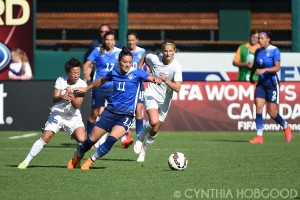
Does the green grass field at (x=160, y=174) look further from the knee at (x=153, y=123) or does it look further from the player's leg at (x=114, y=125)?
the knee at (x=153, y=123)

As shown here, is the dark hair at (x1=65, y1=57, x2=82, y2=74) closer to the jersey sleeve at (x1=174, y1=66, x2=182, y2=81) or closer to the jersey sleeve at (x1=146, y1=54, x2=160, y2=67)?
the jersey sleeve at (x1=174, y1=66, x2=182, y2=81)

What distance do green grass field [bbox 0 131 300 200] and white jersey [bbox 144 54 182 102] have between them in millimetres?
1009

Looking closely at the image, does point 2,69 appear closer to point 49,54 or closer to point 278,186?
point 49,54

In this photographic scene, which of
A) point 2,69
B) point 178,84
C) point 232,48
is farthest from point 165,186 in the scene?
point 232,48

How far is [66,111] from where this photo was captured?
1376cm

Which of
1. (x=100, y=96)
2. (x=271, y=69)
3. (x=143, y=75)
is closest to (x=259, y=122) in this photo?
(x=271, y=69)

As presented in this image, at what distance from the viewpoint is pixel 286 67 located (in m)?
23.9

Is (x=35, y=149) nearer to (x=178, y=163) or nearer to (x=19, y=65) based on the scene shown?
(x=178, y=163)

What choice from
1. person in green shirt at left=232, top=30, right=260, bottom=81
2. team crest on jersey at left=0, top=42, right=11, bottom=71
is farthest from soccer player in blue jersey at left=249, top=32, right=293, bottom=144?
team crest on jersey at left=0, top=42, right=11, bottom=71

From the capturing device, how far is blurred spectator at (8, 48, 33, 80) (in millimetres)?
23453

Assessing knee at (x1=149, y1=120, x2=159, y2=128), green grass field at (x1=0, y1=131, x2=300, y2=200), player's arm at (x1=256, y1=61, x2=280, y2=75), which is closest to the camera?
green grass field at (x1=0, y1=131, x2=300, y2=200)

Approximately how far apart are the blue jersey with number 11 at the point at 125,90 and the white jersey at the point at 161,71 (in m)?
1.67

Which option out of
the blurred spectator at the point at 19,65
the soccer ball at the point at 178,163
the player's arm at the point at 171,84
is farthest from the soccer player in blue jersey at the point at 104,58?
the blurred spectator at the point at 19,65

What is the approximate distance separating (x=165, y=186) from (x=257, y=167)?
2769 millimetres
